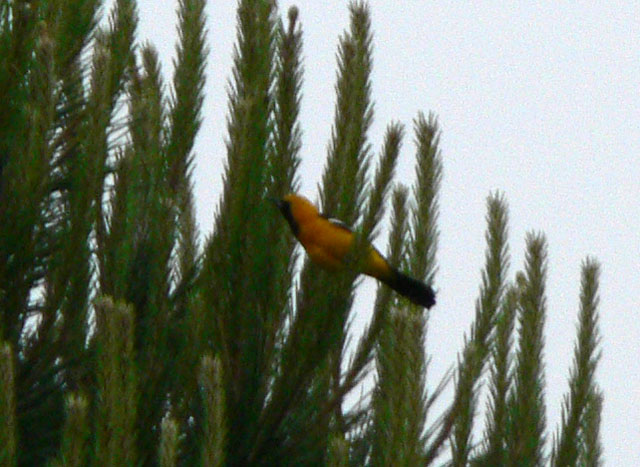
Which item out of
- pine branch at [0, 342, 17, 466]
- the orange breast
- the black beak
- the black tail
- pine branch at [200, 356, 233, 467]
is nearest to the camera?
pine branch at [0, 342, 17, 466]

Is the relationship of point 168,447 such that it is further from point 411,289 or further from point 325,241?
point 411,289

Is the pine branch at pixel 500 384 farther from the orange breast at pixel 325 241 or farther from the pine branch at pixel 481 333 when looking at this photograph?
the orange breast at pixel 325 241

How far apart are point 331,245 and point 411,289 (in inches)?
21.5

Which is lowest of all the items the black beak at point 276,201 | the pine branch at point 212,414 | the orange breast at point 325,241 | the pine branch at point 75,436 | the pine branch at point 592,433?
the pine branch at point 75,436

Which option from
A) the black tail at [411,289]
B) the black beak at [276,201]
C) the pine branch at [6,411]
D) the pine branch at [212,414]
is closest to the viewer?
the pine branch at [6,411]

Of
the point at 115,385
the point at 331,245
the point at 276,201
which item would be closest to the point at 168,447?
the point at 115,385

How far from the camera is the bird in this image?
10.9 ft

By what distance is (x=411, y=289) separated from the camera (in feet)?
12.3

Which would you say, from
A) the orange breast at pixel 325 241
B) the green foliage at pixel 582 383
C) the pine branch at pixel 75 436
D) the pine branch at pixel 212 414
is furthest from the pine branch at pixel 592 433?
the pine branch at pixel 75 436

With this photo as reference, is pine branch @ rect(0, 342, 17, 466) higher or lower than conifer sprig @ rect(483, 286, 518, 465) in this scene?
lower

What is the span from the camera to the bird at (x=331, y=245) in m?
3.32

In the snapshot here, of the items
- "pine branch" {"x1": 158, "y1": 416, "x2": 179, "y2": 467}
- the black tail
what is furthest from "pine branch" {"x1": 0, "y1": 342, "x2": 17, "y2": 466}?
the black tail

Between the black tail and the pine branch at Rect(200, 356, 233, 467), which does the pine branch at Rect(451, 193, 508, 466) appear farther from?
the pine branch at Rect(200, 356, 233, 467)

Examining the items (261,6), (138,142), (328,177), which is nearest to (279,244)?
(328,177)
